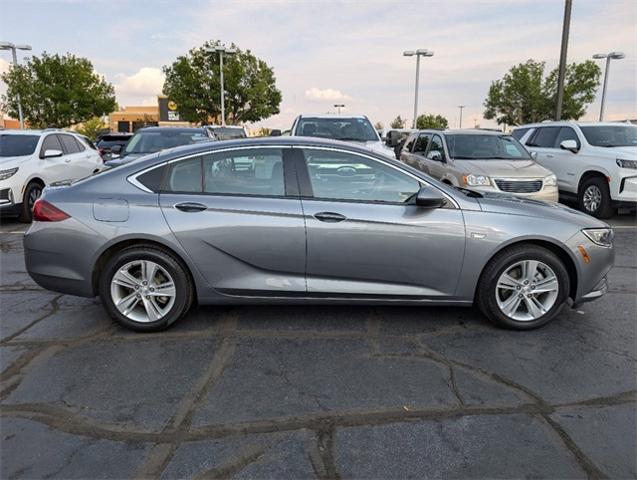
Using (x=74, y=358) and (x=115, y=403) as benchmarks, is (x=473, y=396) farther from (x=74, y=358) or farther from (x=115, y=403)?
(x=74, y=358)

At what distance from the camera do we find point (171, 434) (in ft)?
8.48

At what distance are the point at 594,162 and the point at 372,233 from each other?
7639 millimetres

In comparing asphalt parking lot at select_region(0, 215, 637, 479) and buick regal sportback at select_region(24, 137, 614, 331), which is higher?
buick regal sportback at select_region(24, 137, 614, 331)

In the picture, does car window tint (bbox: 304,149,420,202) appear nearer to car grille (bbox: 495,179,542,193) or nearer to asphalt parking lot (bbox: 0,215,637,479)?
asphalt parking lot (bbox: 0,215,637,479)

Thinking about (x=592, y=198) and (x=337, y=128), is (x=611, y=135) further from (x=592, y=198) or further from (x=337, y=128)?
(x=337, y=128)

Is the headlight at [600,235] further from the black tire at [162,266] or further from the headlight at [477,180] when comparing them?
the headlight at [477,180]

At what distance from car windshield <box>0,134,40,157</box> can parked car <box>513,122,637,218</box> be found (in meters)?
10.6

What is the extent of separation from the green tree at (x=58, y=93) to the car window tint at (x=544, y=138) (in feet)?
96.8

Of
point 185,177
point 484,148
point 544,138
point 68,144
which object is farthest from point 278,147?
point 544,138

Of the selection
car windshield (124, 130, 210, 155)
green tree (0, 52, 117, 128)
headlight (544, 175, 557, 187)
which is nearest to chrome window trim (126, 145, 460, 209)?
headlight (544, 175, 557, 187)

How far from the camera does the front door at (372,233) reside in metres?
3.70

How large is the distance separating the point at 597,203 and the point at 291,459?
914cm

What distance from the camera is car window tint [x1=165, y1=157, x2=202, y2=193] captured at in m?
3.82

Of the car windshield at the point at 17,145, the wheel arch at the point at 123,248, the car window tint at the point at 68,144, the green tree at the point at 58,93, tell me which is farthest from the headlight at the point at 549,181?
the green tree at the point at 58,93
